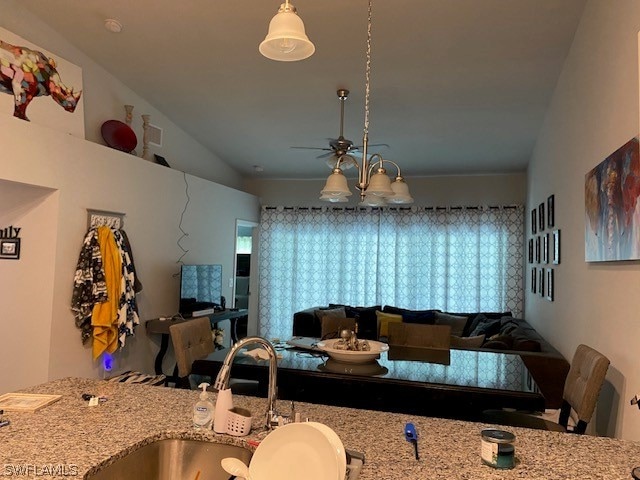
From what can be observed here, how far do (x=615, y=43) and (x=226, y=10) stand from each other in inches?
97.0

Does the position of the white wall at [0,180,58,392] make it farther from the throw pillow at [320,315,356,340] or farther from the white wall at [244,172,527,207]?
the white wall at [244,172,527,207]

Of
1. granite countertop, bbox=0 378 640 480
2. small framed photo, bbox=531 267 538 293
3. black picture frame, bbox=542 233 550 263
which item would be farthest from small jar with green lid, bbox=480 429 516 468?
small framed photo, bbox=531 267 538 293

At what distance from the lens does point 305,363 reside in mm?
2682

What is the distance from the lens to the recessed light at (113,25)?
360 centimetres

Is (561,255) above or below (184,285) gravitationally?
above

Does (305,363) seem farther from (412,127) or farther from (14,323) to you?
(412,127)

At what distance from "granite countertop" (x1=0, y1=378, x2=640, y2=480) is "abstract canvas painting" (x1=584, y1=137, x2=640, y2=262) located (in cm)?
99

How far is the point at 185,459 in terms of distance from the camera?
1.39 m

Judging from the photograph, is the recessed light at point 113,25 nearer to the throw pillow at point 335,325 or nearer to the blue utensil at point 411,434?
the throw pillow at point 335,325

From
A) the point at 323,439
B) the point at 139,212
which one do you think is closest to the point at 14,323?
the point at 139,212

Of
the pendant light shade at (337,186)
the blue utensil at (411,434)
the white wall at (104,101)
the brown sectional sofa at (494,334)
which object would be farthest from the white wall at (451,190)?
the blue utensil at (411,434)

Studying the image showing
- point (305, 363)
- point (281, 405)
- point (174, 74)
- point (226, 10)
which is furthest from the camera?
point (174, 74)

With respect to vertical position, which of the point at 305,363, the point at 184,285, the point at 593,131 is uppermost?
the point at 593,131

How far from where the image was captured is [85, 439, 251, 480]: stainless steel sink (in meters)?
1.35
